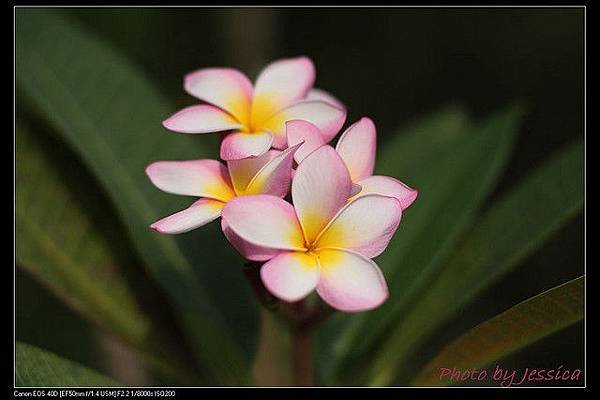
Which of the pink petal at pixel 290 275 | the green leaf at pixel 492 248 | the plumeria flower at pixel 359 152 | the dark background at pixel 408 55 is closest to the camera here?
the pink petal at pixel 290 275

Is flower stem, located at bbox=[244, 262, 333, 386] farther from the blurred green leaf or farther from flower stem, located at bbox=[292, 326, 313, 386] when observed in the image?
the blurred green leaf

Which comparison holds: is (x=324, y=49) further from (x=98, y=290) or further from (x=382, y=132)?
(x=98, y=290)

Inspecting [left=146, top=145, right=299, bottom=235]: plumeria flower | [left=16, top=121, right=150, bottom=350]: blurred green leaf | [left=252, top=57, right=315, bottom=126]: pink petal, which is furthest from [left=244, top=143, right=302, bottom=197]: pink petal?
[left=16, top=121, right=150, bottom=350]: blurred green leaf

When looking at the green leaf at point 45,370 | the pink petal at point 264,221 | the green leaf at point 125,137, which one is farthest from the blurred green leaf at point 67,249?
the pink petal at point 264,221

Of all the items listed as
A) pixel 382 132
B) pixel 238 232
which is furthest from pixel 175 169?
pixel 382 132

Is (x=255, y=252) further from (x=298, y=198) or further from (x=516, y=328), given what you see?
(x=516, y=328)

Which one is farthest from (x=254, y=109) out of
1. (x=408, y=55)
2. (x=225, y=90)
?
(x=408, y=55)

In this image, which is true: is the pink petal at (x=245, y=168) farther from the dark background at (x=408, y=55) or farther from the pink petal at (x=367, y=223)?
the dark background at (x=408, y=55)
